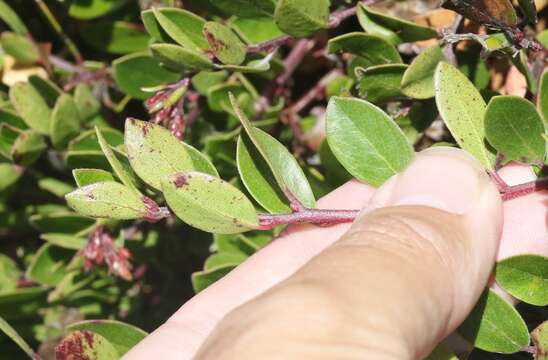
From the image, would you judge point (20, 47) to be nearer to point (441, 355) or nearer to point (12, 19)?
point (12, 19)

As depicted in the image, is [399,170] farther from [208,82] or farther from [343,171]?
[208,82]

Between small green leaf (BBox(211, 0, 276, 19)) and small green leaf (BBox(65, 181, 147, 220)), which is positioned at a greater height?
small green leaf (BBox(211, 0, 276, 19))

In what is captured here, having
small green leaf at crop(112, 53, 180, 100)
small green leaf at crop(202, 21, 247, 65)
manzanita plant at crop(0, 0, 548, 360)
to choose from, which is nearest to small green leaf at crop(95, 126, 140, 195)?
manzanita plant at crop(0, 0, 548, 360)

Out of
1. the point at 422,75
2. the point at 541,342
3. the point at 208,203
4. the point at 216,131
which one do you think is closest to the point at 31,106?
the point at 216,131

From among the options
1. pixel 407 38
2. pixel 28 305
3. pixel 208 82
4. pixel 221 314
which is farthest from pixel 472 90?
pixel 28 305

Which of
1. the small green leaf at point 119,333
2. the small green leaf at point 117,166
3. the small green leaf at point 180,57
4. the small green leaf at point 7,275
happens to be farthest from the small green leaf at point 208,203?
the small green leaf at point 7,275

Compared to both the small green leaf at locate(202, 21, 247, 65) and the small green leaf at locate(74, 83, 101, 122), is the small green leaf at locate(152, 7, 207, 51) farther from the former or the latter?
the small green leaf at locate(74, 83, 101, 122)
